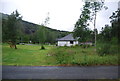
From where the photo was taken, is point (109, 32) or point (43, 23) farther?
point (43, 23)

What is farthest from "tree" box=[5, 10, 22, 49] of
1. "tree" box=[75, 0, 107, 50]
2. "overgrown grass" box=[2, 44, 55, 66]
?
"tree" box=[75, 0, 107, 50]

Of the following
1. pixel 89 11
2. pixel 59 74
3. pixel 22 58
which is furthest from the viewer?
pixel 89 11

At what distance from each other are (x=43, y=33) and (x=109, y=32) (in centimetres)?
1067

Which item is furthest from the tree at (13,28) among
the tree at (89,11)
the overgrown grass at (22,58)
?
the tree at (89,11)

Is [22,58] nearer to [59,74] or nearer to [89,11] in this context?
[59,74]

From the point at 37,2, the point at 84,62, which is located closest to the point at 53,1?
the point at 37,2

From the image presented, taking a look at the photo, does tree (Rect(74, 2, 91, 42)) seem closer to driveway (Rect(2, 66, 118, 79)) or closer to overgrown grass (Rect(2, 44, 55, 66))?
overgrown grass (Rect(2, 44, 55, 66))

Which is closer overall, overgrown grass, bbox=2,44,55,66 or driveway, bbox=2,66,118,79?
driveway, bbox=2,66,118,79

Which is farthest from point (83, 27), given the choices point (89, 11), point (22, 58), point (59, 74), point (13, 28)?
point (59, 74)

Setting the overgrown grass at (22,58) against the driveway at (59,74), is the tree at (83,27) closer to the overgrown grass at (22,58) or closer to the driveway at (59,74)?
the overgrown grass at (22,58)

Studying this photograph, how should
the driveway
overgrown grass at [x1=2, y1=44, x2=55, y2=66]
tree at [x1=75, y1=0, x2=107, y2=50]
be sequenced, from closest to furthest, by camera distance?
the driveway
overgrown grass at [x1=2, y1=44, x2=55, y2=66]
tree at [x1=75, y1=0, x2=107, y2=50]

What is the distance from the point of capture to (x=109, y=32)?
2803 mm

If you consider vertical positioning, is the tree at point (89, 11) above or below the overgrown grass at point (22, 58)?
above

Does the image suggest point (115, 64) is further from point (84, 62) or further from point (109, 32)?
point (109, 32)
